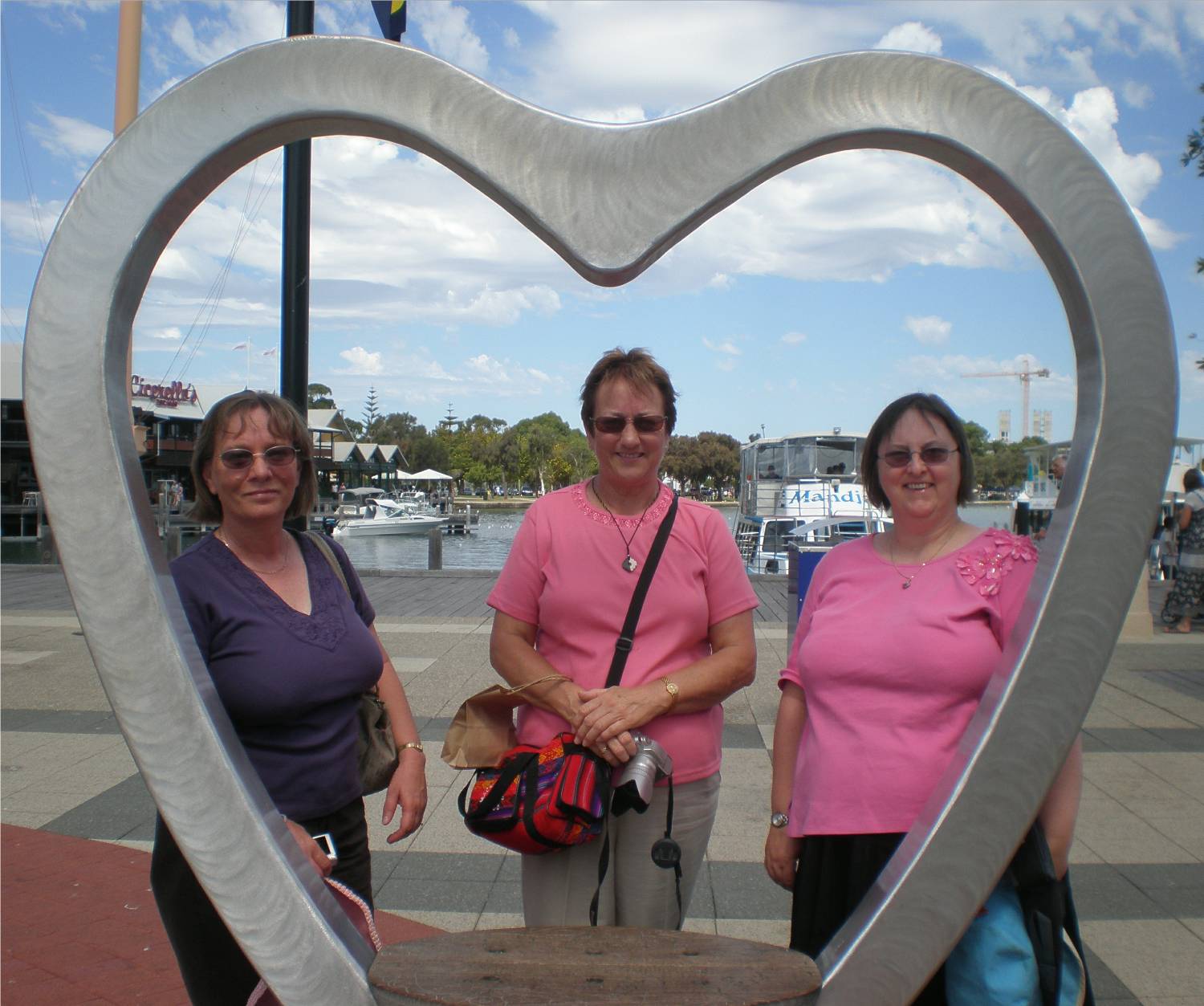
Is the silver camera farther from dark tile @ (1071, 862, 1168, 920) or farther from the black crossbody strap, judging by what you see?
dark tile @ (1071, 862, 1168, 920)

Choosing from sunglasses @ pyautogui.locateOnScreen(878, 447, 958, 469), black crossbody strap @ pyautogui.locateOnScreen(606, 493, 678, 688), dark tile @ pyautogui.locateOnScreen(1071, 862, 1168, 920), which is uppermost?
sunglasses @ pyautogui.locateOnScreen(878, 447, 958, 469)

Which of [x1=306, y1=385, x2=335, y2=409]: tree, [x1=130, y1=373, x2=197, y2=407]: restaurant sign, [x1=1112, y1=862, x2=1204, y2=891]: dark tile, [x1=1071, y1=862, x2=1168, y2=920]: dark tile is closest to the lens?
[x1=1071, y1=862, x2=1168, y2=920]: dark tile

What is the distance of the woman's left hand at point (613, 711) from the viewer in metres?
2.10

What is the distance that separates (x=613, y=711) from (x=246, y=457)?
0.91m

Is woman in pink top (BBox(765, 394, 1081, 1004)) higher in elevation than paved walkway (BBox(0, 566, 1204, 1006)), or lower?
higher

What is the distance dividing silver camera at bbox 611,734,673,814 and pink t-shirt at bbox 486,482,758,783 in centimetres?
7

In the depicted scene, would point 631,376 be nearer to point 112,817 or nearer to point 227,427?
point 227,427

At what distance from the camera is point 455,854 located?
4434mm

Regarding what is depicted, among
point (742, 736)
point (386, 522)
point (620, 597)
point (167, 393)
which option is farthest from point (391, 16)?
point (167, 393)

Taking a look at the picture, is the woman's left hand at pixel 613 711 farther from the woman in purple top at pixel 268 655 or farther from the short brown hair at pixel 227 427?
the short brown hair at pixel 227 427

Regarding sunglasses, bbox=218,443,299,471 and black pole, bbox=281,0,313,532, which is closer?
sunglasses, bbox=218,443,299,471

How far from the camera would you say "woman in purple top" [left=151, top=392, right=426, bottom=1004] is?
80.5 inches

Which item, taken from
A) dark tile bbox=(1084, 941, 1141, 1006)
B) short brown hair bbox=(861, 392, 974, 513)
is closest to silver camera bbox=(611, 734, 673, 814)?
short brown hair bbox=(861, 392, 974, 513)

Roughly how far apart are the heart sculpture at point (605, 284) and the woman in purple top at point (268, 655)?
1.30ft
